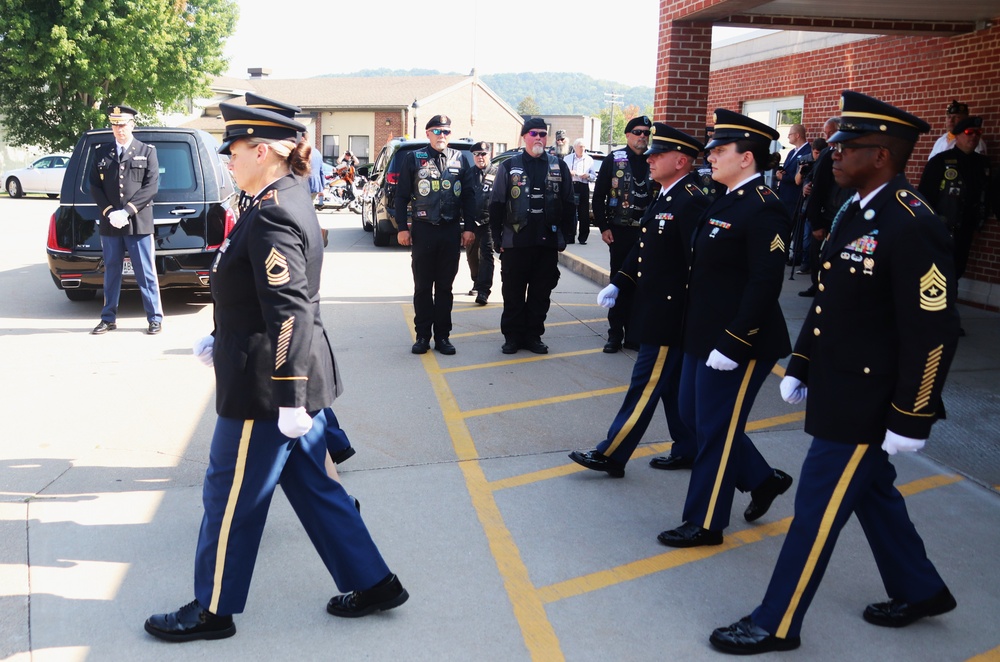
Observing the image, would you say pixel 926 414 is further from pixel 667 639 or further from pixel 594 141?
pixel 594 141

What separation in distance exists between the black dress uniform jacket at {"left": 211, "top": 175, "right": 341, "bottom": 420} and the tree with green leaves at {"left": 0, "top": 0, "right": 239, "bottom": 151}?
34.6 m

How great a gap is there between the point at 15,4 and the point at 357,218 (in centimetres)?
1803

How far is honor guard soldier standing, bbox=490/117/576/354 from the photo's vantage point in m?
8.33

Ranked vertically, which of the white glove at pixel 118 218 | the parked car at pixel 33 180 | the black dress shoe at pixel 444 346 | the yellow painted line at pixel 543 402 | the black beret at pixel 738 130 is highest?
the black beret at pixel 738 130

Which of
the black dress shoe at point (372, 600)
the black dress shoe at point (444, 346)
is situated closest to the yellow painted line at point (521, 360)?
the black dress shoe at point (444, 346)

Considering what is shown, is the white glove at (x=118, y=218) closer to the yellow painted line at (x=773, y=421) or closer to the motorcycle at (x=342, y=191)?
the yellow painted line at (x=773, y=421)

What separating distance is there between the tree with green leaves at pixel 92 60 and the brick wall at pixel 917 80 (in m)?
27.8

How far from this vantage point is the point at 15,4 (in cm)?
3228

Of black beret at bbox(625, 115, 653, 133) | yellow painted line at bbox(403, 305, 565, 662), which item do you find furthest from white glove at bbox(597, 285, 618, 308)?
black beret at bbox(625, 115, 653, 133)

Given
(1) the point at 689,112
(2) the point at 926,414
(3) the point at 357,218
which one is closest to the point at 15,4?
(3) the point at 357,218

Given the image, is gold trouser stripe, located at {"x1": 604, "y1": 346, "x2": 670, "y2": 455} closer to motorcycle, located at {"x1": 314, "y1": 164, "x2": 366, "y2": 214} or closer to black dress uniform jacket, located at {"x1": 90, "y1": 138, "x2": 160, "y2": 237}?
black dress uniform jacket, located at {"x1": 90, "y1": 138, "x2": 160, "y2": 237}

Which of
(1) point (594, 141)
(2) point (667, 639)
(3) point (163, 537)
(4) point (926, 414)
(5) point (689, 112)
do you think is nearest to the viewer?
(4) point (926, 414)

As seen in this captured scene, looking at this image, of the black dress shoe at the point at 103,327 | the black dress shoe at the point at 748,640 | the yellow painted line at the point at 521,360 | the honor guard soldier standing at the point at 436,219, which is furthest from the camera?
the black dress shoe at the point at 103,327

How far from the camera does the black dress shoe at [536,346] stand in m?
8.53
